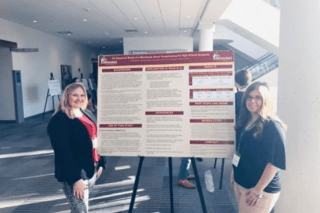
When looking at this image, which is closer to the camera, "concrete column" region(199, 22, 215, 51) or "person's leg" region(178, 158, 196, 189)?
"person's leg" region(178, 158, 196, 189)

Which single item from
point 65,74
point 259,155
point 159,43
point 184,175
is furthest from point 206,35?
point 259,155

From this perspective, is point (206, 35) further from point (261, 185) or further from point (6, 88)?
point (261, 185)

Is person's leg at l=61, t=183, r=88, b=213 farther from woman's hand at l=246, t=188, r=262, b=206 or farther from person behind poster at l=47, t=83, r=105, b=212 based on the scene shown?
woman's hand at l=246, t=188, r=262, b=206

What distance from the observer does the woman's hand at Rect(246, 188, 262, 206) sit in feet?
5.70

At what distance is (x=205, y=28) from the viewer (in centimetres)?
994

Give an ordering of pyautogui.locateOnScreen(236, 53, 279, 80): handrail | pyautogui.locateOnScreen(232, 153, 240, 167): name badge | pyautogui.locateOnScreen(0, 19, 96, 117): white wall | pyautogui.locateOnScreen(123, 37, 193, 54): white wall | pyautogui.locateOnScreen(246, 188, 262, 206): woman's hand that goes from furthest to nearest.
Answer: pyautogui.locateOnScreen(236, 53, 279, 80): handrail
pyautogui.locateOnScreen(123, 37, 193, 54): white wall
pyautogui.locateOnScreen(0, 19, 96, 117): white wall
pyautogui.locateOnScreen(232, 153, 240, 167): name badge
pyautogui.locateOnScreen(246, 188, 262, 206): woman's hand

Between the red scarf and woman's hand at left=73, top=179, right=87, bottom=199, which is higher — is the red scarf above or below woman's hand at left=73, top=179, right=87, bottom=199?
above

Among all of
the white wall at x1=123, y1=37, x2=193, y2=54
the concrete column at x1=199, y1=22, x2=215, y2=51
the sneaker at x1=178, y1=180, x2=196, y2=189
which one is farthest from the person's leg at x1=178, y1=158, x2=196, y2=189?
the white wall at x1=123, y1=37, x2=193, y2=54

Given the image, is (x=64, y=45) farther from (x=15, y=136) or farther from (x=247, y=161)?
(x=247, y=161)

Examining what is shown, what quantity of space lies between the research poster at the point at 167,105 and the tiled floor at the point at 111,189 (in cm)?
150

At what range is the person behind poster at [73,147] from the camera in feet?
6.01

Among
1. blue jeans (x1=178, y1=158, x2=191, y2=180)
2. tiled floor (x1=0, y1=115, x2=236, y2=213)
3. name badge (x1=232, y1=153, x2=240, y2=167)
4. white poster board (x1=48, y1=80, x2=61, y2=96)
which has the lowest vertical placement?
tiled floor (x1=0, y1=115, x2=236, y2=213)

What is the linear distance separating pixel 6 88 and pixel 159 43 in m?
7.76

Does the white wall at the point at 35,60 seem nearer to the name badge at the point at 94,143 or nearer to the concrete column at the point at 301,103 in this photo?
the name badge at the point at 94,143
